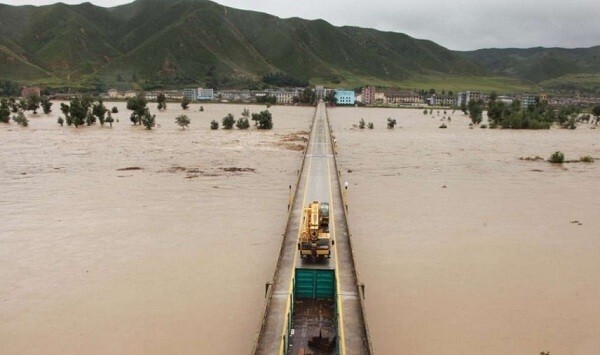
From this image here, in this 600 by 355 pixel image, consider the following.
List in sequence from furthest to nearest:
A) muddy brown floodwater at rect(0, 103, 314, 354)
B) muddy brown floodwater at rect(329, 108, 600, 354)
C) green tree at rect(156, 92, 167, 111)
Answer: green tree at rect(156, 92, 167, 111) < muddy brown floodwater at rect(329, 108, 600, 354) < muddy brown floodwater at rect(0, 103, 314, 354)

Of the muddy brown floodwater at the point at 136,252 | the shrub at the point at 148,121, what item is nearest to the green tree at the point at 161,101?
the shrub at the point at 148,121

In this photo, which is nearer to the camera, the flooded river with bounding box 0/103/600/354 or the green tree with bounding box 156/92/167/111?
the flooded river with bounding box 0/103/600/354

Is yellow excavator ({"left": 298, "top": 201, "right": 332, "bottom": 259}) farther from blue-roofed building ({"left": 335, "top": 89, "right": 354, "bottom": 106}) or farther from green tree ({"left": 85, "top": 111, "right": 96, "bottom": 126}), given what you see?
blue-roofed building ({"left": 335, "top": 89, "right": 354, "bottom": 106})

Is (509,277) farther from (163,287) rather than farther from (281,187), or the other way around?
(281,187)

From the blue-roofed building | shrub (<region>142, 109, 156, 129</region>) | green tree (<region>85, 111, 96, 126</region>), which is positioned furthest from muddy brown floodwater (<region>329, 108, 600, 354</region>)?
the blue-roofed building

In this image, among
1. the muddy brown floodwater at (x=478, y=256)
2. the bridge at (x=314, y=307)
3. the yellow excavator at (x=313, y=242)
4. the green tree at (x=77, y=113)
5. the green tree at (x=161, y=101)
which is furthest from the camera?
the green tree at (x=161, y=101)

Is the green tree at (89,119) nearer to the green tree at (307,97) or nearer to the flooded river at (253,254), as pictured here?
the flooded river at (253,254)
